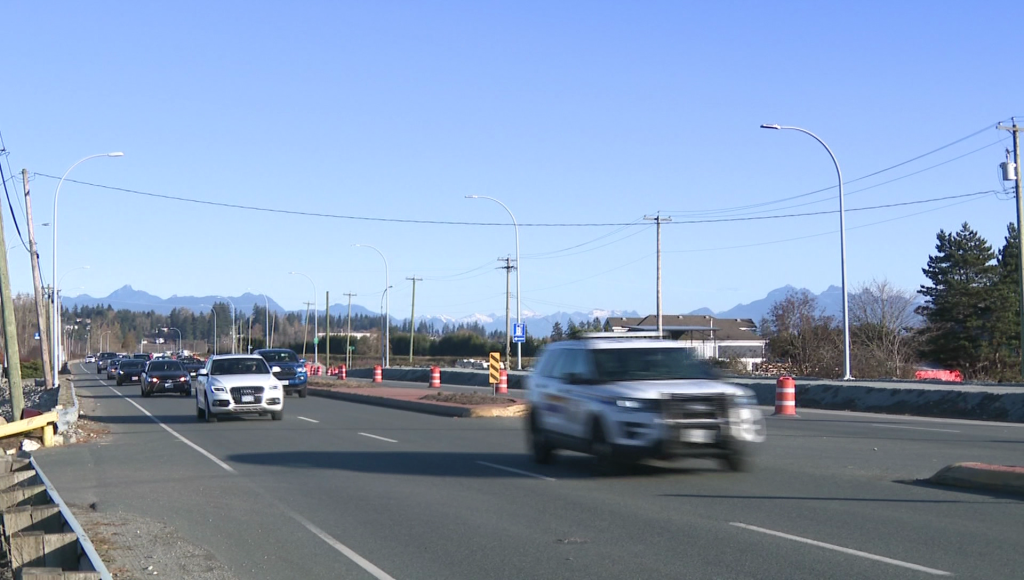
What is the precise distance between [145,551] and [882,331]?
177 ft

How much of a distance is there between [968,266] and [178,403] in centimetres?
5784

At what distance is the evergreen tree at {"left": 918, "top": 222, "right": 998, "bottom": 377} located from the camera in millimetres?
66000

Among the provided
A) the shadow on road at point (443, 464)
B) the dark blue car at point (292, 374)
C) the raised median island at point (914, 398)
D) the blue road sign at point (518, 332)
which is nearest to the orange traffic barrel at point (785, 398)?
the raised median island at point (914, 398)

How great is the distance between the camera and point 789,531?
9.39 meters

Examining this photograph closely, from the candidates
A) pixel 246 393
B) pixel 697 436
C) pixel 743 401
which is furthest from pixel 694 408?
pixel 246 393

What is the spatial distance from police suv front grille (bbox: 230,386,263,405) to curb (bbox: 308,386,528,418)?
15.6 feet

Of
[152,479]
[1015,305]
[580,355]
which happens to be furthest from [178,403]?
[1015,305]

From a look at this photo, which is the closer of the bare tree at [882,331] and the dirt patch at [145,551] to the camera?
the dirt patch at [145,551]

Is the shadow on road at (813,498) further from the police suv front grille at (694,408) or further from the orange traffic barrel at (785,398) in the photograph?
the orange traffic barrel at (785,398)

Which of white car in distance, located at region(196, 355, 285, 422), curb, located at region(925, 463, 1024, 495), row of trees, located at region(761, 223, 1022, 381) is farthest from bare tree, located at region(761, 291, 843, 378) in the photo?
curb, located at region(925, 463, 1024, 495)

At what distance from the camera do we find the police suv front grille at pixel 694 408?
12.2 m

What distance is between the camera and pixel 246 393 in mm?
23984

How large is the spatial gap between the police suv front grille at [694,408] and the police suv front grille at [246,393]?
14.2 m

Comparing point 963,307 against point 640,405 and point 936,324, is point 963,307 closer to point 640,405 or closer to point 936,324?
point 936,324
